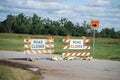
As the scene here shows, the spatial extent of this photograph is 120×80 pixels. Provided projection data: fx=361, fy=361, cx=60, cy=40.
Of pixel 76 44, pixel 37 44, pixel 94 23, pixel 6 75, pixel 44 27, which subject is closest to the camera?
pixel 6 75

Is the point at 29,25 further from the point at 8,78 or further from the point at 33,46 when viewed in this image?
the point at 8,78

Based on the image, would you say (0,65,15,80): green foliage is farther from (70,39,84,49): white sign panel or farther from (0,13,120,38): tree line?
(0,13,120,38): tree line

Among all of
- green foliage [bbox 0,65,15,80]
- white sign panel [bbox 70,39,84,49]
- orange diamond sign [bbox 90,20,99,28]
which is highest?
orange diamond sign [bbox 90,20,99,28]

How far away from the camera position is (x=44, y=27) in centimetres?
13175

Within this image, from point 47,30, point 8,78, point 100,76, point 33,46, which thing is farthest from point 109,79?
point 47,30

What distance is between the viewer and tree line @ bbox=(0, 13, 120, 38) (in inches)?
4961

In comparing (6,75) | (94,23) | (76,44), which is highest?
(94,23)

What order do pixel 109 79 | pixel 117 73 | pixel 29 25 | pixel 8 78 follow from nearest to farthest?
pixel 8 78 < pixel 109 79 < pixel 117 73 < pixel 29 25

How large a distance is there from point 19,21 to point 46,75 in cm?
12638

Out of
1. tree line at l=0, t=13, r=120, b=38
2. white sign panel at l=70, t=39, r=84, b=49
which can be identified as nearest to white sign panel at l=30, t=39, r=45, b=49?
white sign panel at l=70, t=39, r=84, b=49

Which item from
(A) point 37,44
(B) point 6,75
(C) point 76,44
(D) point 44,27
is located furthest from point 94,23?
(D) point 44,27

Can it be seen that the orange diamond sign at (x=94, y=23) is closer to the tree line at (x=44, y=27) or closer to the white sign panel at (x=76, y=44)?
the white sign panel at (x=76, y=44)

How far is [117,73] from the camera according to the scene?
16094 millimetres

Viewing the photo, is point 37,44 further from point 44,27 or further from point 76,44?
point 44,27
